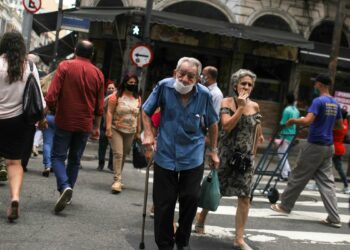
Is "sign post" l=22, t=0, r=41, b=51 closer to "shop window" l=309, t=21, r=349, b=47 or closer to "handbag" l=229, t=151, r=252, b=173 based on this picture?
"handbag" l=229, t=151, r=252, b=173

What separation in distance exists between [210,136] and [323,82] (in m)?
3.11

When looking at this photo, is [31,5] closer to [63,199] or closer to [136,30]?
[136,30]

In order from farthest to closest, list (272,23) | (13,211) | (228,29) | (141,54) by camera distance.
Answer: (272,23)
(228,29)
(141,54)
(13,211)

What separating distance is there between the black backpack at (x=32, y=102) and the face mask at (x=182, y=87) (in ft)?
5.66

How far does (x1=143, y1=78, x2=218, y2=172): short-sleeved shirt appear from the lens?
528 centimetres

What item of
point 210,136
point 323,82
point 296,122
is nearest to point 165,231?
point 210,136

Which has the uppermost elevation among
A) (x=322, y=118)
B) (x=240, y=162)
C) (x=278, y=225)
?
(x=322, y=118)

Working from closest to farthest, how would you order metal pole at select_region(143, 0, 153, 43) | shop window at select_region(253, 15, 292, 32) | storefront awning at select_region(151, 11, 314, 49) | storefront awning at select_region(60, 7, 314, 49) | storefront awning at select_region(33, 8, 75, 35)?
metal pole at select_region(143, 0, 153, 43), storefront awning at select_region(60, 7, 314, 49), storefront awning at select_region(151, 11, 314, 49), shop window at select_region(253, 15, 292, 32), storefront awning at select_region(33, 8, 75, 35)

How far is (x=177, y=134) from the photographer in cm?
528

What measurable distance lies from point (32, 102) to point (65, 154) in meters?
1.04

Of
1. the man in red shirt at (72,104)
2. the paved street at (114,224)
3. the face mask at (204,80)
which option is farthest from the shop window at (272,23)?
the man in red shirt at (72,104)

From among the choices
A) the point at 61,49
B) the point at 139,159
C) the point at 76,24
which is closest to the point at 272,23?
the point at 76,24

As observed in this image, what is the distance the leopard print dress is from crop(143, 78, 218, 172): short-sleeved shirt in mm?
902

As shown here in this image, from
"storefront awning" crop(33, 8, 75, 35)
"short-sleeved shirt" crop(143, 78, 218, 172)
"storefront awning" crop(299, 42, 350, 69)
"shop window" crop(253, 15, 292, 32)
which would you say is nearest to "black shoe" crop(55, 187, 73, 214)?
"short-sleeved shirt" crop(143, 78, 218, 172)
